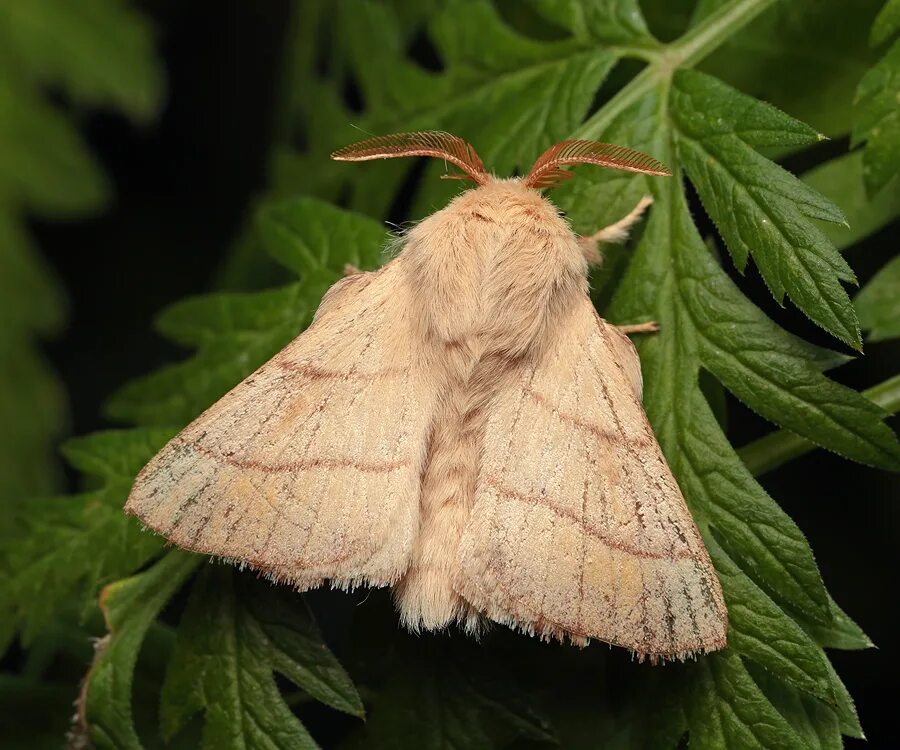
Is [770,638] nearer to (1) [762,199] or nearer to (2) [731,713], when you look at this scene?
(2) [731,713]

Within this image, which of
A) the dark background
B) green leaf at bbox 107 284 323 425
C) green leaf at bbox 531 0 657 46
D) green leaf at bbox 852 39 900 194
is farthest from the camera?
the dark background

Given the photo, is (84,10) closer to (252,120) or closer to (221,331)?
(252,120)

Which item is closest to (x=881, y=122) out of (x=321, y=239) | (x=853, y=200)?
(x=853, y=200)

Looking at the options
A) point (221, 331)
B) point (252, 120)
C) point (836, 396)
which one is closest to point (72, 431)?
point (252, 120)

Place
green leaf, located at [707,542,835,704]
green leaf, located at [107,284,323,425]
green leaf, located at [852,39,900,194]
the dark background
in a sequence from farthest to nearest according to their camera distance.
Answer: the dark background
green leaf, located at [107,284,323,425]
green leaf, located at [852,39,900,194]
green leaf, located at [707,542,835,704]

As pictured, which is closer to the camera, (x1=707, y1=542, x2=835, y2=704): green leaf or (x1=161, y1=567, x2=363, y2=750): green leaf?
(x1=707, y1=542, x2=835, y2=704): green leaf

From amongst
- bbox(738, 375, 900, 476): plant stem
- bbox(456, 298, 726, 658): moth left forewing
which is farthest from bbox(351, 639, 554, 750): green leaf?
bbox(738, 375, 900, 476): plant stem

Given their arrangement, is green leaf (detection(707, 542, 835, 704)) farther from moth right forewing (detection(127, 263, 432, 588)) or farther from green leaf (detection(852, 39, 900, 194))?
green leaf (detection(852, 39, 900, 194))
